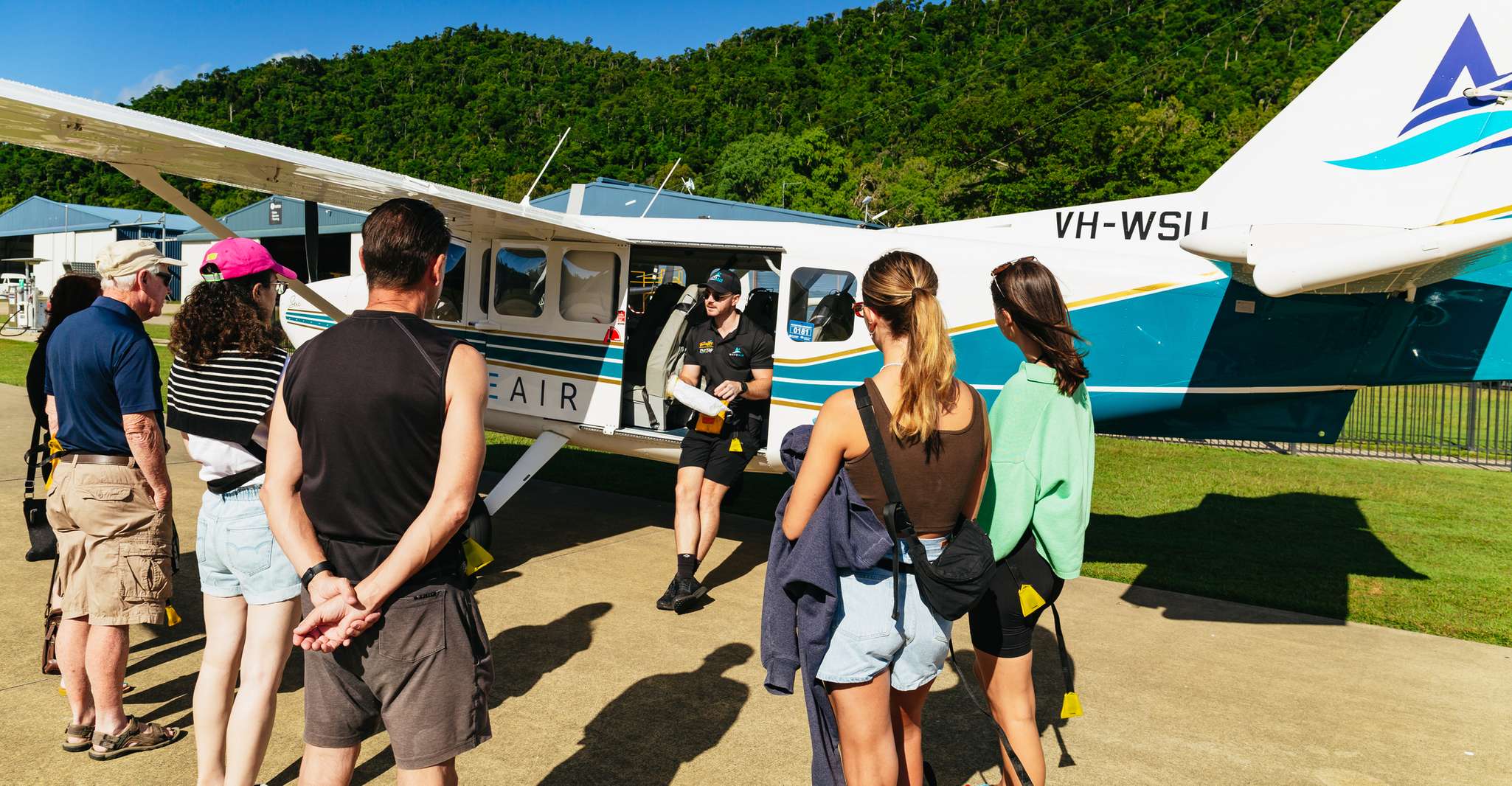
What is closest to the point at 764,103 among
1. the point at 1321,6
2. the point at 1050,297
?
the point at 1321,6

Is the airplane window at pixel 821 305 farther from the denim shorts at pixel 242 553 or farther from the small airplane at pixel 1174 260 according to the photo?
the denim shorts at pixel 242 553

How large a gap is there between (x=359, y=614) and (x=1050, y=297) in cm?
210

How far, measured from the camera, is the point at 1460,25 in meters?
5.37

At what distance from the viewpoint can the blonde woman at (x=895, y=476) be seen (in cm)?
241

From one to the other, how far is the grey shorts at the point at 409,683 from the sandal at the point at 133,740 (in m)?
1.94

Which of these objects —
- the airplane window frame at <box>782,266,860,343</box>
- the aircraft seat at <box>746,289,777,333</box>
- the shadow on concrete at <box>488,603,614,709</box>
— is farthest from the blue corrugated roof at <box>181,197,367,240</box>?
the shadow on concrete at <box>488,603,614,709</box>

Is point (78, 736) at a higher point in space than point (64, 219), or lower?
lower

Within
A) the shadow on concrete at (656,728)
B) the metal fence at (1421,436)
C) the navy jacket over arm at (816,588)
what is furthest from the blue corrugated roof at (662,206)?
the navy jacket over arm at (816,588)

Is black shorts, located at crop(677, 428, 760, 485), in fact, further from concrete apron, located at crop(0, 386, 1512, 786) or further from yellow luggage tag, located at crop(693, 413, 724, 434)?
concrete apron, located at crop(0, 386, 1512, 786)

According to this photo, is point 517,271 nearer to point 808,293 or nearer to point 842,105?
point 808,293

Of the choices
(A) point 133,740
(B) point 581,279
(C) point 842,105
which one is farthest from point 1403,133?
(C) point 842,105

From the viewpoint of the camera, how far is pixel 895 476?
95.4 inches

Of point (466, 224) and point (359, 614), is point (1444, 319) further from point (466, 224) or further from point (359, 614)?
point (466, 224)

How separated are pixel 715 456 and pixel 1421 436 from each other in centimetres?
1416
